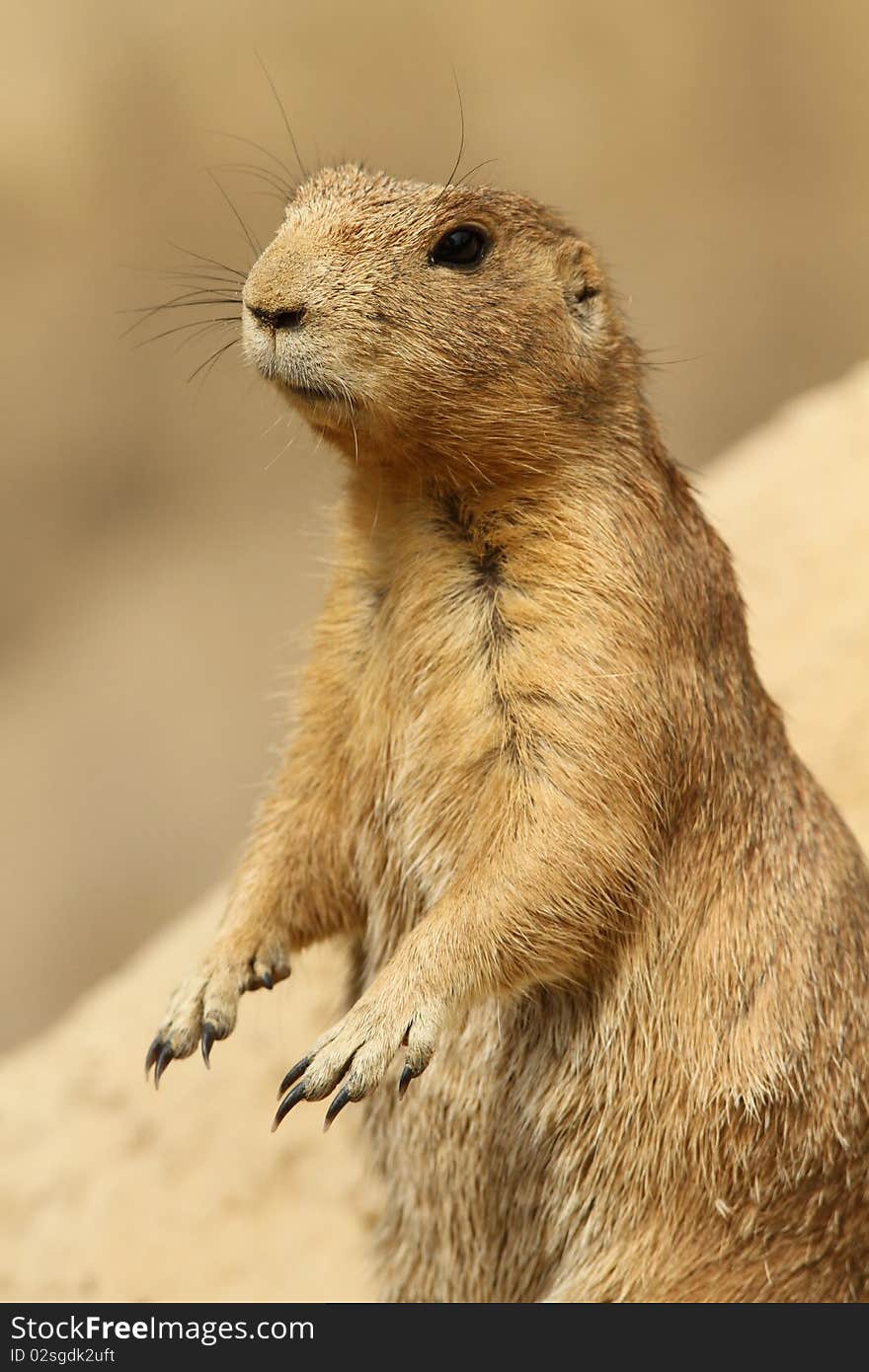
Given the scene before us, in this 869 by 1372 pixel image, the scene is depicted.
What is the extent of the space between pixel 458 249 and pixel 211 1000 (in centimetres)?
184

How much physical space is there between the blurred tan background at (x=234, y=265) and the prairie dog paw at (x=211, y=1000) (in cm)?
640

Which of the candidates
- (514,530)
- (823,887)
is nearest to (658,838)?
(823,887)

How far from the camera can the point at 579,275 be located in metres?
3.64

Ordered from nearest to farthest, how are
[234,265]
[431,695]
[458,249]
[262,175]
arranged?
1. [458,249]
2. [431,695]
3. [262,175]
4. [234,265]

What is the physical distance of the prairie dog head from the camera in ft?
10.4

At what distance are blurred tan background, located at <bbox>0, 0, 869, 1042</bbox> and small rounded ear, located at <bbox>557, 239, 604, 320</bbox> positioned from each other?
21.5 feet

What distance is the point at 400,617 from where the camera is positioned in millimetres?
3633

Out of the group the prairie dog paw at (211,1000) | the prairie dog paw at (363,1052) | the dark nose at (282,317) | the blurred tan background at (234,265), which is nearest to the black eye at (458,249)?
the dark nose at (282,317)

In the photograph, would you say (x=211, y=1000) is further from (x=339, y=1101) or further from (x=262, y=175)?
(x=262, y=175)

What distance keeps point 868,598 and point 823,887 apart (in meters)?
2.44

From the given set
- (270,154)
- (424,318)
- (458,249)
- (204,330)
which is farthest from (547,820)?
(270,154)

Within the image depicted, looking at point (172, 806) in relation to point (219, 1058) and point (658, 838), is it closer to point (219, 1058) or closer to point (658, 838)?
point (219, 1058)

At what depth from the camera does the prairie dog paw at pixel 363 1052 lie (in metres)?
3.10
